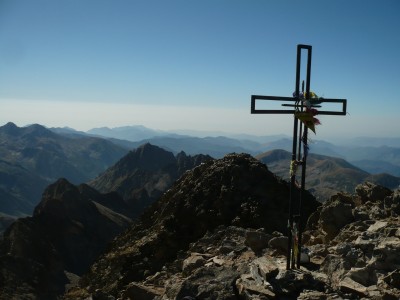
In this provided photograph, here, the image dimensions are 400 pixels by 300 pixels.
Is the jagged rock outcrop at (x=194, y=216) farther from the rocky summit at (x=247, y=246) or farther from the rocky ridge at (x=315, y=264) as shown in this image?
the rocky ridge at (x=315, y=264)

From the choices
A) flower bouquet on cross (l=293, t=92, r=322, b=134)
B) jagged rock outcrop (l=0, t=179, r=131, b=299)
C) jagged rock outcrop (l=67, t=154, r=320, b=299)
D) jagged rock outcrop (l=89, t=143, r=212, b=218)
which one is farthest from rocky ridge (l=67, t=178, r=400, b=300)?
jagged rock outcrop (l=89, t=143, r=212, b=218)

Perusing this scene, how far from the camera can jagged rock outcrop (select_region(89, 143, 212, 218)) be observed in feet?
423

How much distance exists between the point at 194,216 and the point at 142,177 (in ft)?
453

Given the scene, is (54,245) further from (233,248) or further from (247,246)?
(247,246)

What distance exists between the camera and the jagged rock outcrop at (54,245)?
5091cm

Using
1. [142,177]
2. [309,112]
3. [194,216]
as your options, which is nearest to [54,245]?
[194,216]

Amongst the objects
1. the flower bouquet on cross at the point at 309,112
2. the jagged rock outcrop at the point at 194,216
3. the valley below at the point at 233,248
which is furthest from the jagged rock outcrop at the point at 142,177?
the flower bouquet on cross at the point at 309,112

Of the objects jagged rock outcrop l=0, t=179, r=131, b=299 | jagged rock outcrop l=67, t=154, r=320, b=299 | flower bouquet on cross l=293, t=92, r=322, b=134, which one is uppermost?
flower bouquet on cross l=293, t=92, r=322, b=134

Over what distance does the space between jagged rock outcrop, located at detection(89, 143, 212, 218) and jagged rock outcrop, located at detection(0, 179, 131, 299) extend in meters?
28.1

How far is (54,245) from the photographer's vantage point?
231 ft

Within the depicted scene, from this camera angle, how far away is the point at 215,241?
16453mm

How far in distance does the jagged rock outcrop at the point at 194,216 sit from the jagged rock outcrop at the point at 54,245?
94.2 ft

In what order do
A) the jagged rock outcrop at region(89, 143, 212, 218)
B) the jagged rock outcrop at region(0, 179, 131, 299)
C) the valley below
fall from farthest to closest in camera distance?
the jagged rock outcrop at region(89, 143, 212, 218)
the jagged rock outcrop at region(0, 179, 131, 299)
the valley below

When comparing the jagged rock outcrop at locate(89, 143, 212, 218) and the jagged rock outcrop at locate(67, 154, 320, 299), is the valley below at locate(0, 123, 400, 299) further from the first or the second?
the jagged rock outcrop at locate(89, 143, 212, 218)
